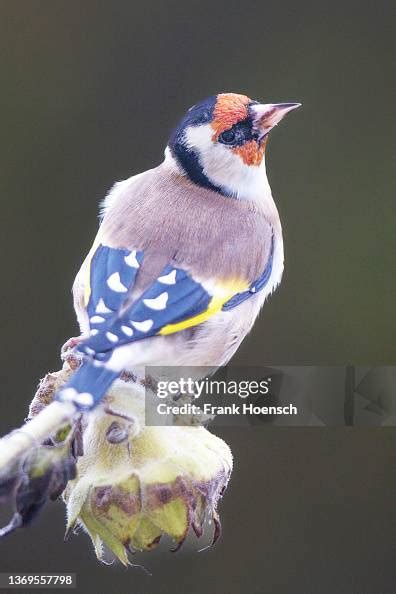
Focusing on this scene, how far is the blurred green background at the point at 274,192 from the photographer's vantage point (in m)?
1.20

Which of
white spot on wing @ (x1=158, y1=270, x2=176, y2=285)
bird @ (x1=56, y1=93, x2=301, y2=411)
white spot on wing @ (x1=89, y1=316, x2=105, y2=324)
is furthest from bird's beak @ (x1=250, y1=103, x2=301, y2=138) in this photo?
white spot on wing @ (x1=89, y1=316, x2=105, y2=324)

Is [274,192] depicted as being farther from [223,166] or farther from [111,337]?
[111,337]

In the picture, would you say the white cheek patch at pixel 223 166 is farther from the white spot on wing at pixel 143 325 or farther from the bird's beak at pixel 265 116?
the white spot on wing at pixel 143 325

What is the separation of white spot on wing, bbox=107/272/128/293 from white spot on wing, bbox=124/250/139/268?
0.08 ft

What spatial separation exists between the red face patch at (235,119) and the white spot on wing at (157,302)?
251mm

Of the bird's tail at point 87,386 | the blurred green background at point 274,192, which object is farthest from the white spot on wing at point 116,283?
the blurred green background at point 274,192

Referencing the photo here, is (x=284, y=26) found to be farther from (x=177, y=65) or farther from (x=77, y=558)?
(x=77, y=558)

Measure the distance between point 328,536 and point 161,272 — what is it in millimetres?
490

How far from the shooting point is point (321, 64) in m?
1.23

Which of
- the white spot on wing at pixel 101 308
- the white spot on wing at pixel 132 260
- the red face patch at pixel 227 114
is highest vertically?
the red face patch at pixel 227 114

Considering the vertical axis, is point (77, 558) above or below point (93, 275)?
below

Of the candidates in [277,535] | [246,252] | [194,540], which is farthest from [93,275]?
[277,535]

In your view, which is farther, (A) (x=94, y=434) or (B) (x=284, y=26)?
(B) (x=284, y=26)

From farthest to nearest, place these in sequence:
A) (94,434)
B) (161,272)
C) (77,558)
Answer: (77,558)
(161,272)
(94,434)
